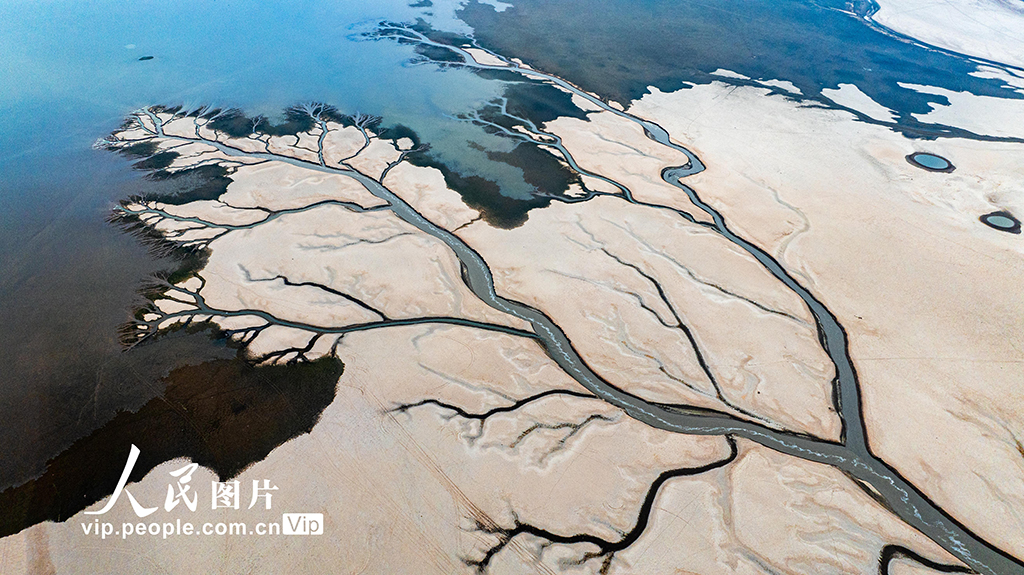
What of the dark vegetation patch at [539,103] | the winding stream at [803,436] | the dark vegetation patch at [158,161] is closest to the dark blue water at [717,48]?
the dark vegetation patch at [539,103]

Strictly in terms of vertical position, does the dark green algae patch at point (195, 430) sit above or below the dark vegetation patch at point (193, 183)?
below

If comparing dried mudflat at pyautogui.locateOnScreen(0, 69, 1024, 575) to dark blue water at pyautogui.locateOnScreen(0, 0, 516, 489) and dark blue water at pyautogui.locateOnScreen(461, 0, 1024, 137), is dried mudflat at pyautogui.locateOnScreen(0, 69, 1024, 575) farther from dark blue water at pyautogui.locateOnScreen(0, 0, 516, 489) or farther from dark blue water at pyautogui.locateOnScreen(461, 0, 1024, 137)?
dark blue water at pyautogui.locateOnScreen(461, 0, 1024, 137)

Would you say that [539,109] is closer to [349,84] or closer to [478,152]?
[478,152]

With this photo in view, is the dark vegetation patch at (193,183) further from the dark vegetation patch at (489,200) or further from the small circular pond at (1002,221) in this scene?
the small circular pond at (1002,221)

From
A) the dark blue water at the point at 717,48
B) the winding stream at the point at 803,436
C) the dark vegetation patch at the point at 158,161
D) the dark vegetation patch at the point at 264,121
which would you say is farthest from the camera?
the dark blue water at the point at 717,48

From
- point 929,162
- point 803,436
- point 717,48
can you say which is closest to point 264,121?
point 803,436

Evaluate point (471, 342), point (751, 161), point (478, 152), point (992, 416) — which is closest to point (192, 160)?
point (478, 152)
